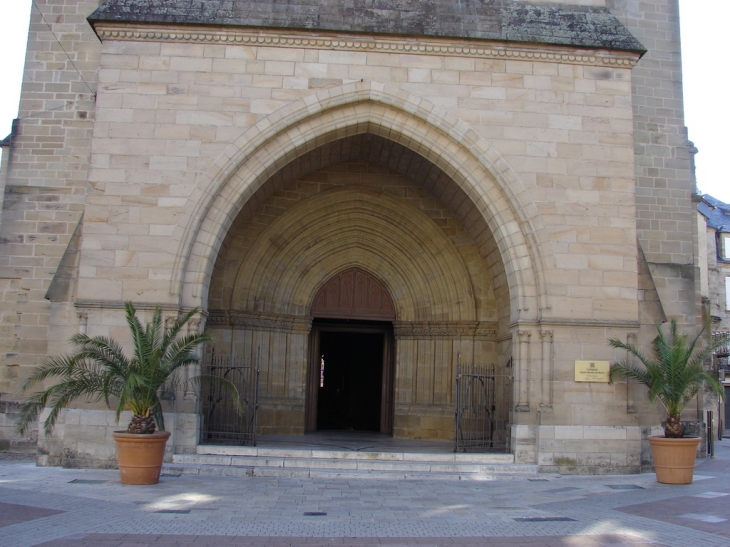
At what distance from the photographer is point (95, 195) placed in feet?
34.7

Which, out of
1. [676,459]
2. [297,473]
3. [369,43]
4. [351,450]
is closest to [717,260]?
[676,459]

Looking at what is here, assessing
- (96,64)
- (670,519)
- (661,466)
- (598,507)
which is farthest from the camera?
(96,64)

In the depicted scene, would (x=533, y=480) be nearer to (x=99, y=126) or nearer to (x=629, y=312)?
(x=629, y=312)

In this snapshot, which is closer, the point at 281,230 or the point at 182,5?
the point at 182,5

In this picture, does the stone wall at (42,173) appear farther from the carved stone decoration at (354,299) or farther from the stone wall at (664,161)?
the stone wall at (664,161)

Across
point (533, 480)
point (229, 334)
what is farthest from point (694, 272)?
point (229, 334)

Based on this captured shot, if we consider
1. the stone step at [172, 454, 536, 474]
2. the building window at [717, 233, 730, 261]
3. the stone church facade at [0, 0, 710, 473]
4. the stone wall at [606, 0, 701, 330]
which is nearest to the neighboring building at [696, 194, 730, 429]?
the building window at [717, 233, 730, 261]

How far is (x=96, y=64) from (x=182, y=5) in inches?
102

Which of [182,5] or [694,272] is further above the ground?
[182,5]

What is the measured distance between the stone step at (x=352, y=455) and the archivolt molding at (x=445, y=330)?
2.97m

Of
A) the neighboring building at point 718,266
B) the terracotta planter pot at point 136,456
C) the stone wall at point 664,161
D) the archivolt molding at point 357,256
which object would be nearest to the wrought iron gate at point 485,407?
the archivolt molding at point 357,256

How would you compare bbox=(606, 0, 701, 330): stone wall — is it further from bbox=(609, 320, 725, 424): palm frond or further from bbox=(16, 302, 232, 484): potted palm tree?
bbox=(16, 302, 232, 484): potted palm tree

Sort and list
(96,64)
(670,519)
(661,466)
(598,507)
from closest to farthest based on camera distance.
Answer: (670,519) < (598,507) < (661,466) < (96,64)

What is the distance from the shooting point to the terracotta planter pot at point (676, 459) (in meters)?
9.66
